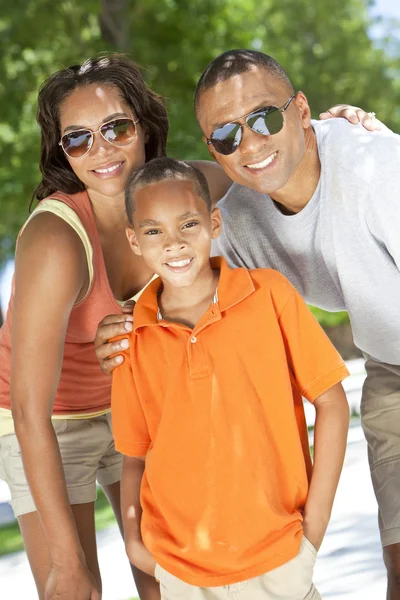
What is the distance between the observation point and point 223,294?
9.66 feet

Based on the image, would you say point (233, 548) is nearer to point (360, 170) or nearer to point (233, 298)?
point (233, 298)

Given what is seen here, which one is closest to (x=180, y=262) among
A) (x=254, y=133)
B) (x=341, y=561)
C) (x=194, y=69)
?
(x=254, y=133)

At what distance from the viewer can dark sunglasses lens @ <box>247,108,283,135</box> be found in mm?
3246

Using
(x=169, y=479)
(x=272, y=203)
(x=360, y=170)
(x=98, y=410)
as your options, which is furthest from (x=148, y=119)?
(x=169, y=479)

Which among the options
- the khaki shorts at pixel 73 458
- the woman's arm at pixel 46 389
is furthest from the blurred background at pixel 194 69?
the khaki shorts at pixel 73 458

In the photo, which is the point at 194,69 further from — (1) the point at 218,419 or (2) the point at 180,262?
(1) the point at 218,419

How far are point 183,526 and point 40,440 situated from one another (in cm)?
60

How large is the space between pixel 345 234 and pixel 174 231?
0.67 m

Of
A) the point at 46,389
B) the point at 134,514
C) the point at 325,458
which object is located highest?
the point at 46,389

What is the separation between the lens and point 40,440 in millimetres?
3076

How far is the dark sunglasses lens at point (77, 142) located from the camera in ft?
10.9

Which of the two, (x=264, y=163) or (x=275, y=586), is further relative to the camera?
(x=264, y=163)

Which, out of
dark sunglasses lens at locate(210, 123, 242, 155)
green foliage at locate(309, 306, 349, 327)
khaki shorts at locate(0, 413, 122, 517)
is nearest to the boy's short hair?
dark sunglasses lens at locate(210, 123, 242, 155)

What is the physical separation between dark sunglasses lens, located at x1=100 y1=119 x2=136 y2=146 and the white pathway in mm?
2791
